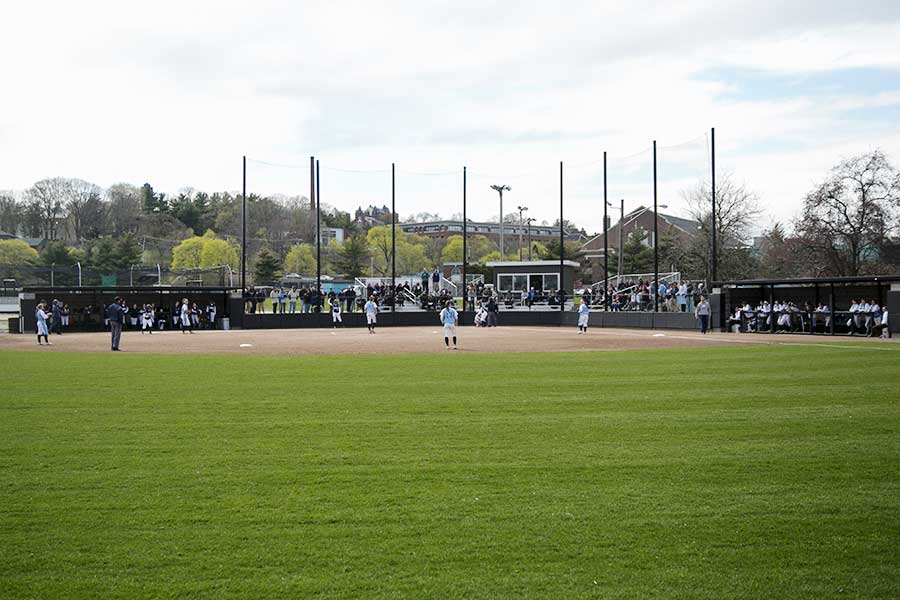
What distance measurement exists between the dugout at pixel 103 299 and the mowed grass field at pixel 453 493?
32.9 m

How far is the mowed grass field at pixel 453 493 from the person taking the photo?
6.04m

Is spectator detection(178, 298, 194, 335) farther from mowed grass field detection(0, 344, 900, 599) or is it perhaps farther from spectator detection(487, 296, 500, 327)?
mowed grass field detection(0, 344, 900, 599)

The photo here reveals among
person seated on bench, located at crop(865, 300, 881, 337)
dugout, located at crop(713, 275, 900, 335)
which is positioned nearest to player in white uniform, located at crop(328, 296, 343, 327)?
dugout, located at crop(713, 275, 900, 335)

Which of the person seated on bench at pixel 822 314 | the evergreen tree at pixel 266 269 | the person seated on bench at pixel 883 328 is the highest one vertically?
the evergreen tree at pixel 266 269

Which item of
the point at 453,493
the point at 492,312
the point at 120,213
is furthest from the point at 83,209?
the point at 453,493

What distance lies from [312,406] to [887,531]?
9515mm

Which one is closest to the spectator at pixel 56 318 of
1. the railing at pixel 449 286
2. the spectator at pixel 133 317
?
the spectator at pixel 133 317

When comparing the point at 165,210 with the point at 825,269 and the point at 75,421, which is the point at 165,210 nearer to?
the point at 825,269

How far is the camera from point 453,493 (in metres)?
8.22

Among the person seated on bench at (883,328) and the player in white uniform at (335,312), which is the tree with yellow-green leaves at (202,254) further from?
the person seated on bench at (883,328)

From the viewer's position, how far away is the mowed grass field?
6.04 meters

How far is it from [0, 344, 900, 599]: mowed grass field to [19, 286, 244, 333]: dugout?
108 ft

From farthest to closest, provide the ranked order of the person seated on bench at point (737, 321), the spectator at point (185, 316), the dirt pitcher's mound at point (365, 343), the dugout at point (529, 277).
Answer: the dugout at point (529, 277) → the spectator at point (185, 316) → the person seated on bench at point (737, 321) → the dirt pitcher's mound at point (365, 343)

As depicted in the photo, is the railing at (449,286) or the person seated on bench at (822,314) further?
the railing at (449,286)
